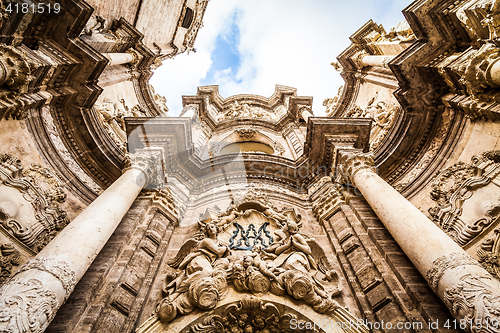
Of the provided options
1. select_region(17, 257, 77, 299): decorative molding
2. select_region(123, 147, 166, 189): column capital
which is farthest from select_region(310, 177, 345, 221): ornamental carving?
select_region(17, 257, 77, 299): decorative molding

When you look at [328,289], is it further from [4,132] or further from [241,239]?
[4,132]

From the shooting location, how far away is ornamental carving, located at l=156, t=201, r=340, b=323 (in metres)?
5.31

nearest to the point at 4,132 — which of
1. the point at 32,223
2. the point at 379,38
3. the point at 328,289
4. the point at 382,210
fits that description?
the point at 32,223

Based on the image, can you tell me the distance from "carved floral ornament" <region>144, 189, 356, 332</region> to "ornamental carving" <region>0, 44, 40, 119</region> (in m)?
5.01

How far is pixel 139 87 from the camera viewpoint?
1705 cm

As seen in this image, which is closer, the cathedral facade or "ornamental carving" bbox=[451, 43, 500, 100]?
→ the cathedral facade

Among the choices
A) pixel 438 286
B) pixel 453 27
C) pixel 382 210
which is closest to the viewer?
pixel 438 286

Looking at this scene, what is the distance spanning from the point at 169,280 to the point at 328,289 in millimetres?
3202

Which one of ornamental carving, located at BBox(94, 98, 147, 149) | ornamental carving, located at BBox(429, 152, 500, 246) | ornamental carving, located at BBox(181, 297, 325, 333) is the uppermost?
ornamental carving, located at BBox(94, 98, 147, 149)

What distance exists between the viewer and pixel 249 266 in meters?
5.86

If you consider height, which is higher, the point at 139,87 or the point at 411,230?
the point at 139,87

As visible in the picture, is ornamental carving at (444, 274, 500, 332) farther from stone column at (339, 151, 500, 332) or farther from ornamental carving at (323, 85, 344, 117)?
ornamental carving at (323, 85, 344, 117)

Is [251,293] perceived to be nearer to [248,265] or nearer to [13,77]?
[248,265]

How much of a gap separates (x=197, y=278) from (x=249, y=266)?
3.23 feet
